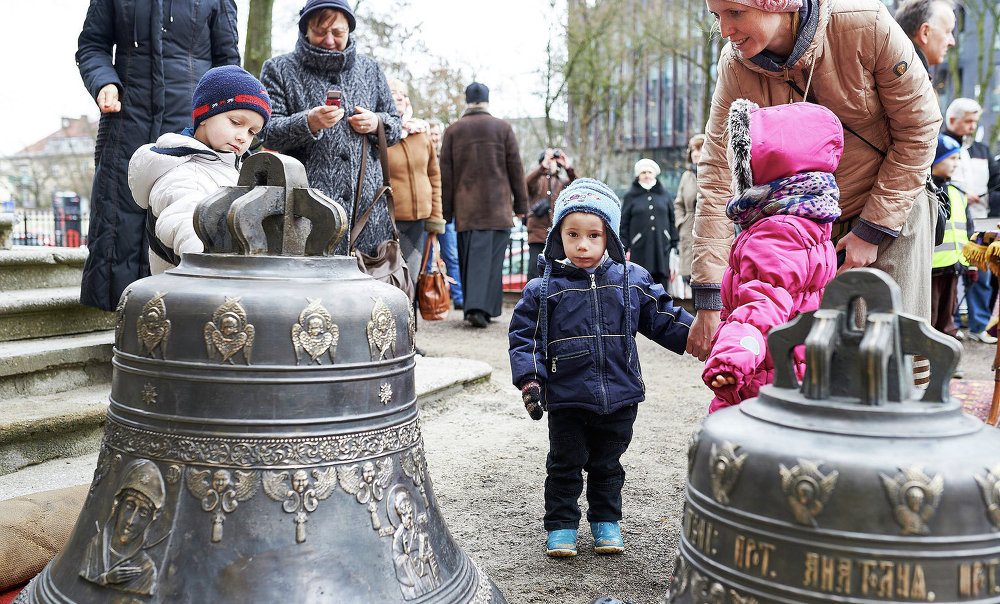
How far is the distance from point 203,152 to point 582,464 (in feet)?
5.52

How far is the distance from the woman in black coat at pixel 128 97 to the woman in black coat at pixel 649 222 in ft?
22.3

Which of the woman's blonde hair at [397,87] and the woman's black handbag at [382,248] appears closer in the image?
the woman's black handbag at [382,248]

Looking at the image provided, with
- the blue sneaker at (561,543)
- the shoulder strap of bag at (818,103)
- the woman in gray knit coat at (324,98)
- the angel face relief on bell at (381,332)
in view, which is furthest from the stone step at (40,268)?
the shoulder strap of bag at (818,103)

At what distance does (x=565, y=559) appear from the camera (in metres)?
3.20

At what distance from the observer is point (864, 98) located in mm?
3047

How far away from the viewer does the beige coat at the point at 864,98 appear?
2.96m

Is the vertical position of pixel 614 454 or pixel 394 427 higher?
pixel 394 427

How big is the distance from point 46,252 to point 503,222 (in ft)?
14.4

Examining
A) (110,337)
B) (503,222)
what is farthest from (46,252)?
(503,222)

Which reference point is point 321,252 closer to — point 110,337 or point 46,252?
point 110,337

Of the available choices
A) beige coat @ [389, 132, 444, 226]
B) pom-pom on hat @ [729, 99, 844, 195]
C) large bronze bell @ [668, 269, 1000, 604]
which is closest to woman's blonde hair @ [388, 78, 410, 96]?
beige coat @ [389, 132, 444, 226]

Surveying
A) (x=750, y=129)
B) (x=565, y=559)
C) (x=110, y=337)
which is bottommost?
(x=565, y=559)

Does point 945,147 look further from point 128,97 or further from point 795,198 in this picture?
point 128,97

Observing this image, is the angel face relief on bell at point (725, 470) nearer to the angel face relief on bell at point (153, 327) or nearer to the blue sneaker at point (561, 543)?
the angel face relief on bell at point (153, 327)
